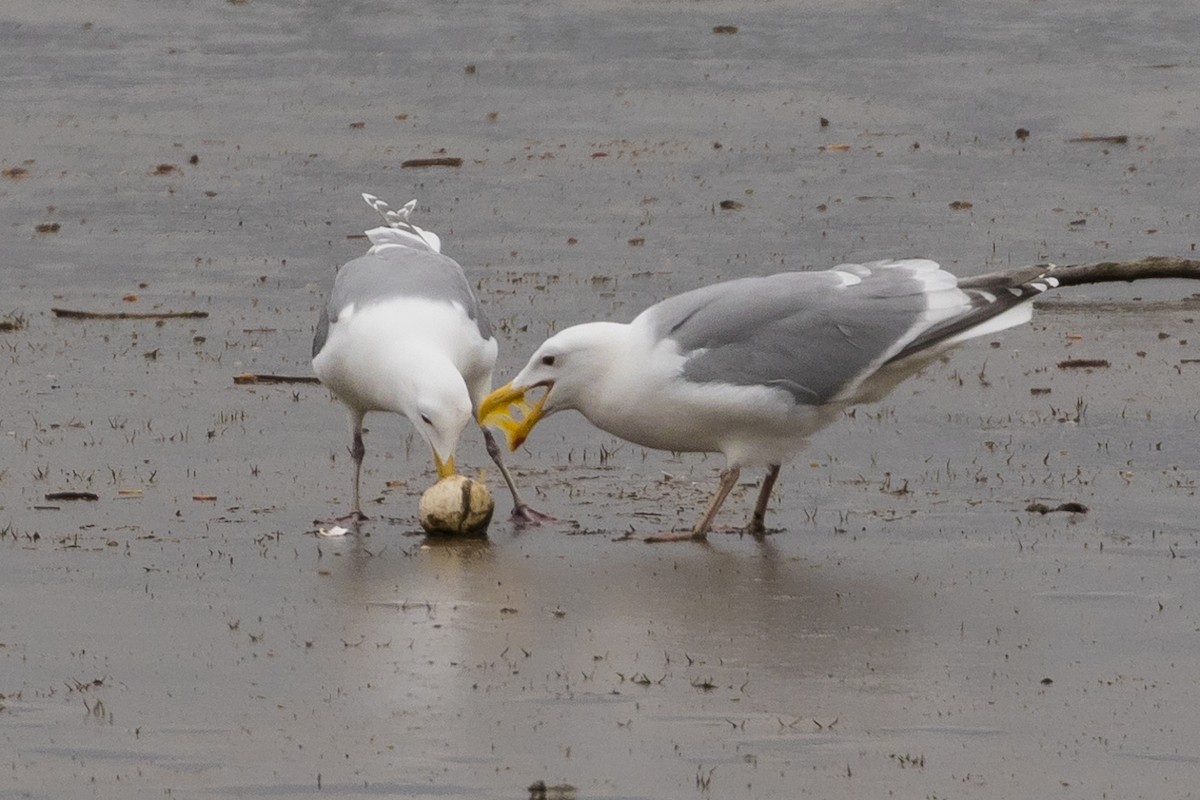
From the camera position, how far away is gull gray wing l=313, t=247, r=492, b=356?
9.59m

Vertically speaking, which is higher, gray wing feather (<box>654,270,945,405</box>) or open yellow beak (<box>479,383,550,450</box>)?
gray wing feather (<box>654,270,945,405</box>)

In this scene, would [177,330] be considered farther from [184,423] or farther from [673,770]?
[673,770]

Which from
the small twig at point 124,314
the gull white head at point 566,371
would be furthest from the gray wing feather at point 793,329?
the small twig at point 124,314

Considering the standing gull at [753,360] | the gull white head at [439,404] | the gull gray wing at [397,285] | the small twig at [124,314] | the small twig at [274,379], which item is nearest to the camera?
the gull white head at [439,404]

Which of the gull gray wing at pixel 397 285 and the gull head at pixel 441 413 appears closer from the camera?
the gull head at pixel 441 413

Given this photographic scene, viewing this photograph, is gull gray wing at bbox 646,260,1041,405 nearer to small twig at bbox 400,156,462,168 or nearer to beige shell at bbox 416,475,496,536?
beige shell at bbox 416,475,496,536

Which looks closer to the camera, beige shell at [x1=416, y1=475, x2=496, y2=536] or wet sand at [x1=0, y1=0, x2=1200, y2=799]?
wet sand at [x1=0, y1=0, x2=1200, y2=799]

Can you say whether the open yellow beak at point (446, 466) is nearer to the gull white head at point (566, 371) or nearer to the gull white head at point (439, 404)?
the gull white head at point (439, 404)

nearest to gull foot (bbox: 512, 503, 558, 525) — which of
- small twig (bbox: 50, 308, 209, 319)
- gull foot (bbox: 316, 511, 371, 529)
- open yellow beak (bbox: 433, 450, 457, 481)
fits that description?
open yellow beak (bbox: 433, 450, 457, 481)

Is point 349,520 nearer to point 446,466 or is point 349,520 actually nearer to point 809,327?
point 446,466

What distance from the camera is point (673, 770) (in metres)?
6.16

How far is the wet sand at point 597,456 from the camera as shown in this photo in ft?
21.4

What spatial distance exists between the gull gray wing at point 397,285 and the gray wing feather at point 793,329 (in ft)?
3.03

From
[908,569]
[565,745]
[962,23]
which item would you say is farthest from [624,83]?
[565,745]
